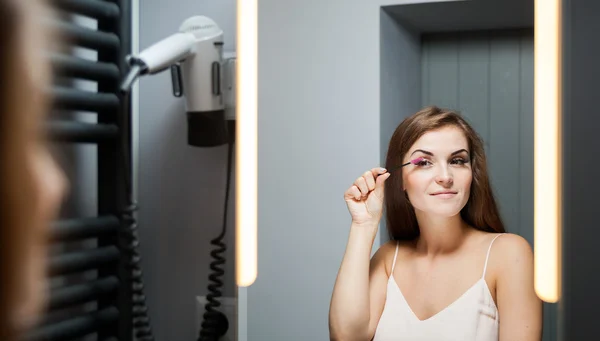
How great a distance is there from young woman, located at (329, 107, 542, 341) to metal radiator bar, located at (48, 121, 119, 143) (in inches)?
12.1

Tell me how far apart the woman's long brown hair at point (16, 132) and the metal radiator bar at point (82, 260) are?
0.15 feet

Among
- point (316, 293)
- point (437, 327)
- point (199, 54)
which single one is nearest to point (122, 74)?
point (199, 54)

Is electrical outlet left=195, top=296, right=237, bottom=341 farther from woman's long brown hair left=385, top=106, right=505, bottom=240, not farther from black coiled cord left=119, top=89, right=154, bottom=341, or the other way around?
woman's long brown hair left=385, top=106, right=505, bottom=240

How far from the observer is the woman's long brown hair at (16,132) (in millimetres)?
597

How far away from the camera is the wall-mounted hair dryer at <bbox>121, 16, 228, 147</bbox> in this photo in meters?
0.71

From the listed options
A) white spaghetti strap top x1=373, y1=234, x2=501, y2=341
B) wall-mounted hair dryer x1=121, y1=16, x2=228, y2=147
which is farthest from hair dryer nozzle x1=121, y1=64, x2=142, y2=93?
white spaghetti strap top x1=373, y1=234, x2=501, y2=341

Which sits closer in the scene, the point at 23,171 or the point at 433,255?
the point at 23,171

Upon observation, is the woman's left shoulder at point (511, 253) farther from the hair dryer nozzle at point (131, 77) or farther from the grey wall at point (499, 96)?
the hair dryer nozzle at point (131, 77)

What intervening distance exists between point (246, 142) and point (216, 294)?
0.21m

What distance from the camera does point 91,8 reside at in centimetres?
69

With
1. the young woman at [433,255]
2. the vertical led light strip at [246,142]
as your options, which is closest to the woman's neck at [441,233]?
the young woman at [433,255]

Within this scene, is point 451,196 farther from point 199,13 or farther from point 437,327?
point 199,13

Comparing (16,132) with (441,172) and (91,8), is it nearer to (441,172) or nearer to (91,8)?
(91,8)

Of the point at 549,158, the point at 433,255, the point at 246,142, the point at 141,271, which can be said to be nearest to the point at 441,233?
the point at 433,255
